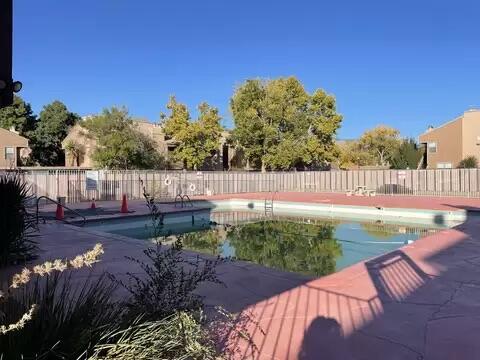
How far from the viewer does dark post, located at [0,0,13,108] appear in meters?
4.25

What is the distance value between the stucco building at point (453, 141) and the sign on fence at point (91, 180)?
101 ft

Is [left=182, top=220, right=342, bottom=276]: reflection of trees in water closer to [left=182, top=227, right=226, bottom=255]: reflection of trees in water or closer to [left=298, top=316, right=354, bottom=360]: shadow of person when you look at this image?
[left=182, top=227, right=226, bottom=255]: reflection of trees in water

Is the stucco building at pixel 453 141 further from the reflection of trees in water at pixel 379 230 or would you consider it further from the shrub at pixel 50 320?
the shrub at pixel 50 320

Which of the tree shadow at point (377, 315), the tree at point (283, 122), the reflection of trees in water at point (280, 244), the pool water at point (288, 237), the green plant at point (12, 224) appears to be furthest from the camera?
the tree at point (283, 122)

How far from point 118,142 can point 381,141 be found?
37.7 metres

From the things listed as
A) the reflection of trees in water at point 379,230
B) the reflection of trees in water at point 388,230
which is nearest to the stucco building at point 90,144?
the reflection of trees in water at point 379,230

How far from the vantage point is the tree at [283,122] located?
41719mm

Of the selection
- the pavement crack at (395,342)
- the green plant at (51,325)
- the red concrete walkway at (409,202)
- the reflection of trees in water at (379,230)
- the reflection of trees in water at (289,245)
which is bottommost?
the reflection of trees in water at (289,245)

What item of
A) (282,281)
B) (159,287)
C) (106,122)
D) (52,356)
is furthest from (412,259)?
(106,122)

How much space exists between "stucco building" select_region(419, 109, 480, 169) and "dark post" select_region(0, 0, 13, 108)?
40.6 m

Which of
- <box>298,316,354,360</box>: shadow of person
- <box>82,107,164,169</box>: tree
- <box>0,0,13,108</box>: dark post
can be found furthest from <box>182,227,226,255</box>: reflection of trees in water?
<box>82,107,164,169</box>: tree

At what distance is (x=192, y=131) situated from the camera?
40.8 metres

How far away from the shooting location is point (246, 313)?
16.6ft

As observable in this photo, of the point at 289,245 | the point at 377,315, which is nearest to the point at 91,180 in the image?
the point at 289,245
